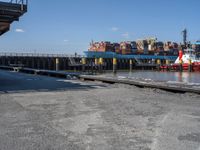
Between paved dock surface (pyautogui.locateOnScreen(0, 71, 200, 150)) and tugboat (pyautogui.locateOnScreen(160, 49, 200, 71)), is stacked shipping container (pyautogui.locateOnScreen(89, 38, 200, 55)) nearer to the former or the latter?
tugboat (pyautogui.locateOnScreen(160, 49, 200, 71))

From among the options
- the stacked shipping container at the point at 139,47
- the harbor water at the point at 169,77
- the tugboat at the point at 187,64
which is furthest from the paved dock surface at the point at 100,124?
the stacked shipping container at the point at 139,47

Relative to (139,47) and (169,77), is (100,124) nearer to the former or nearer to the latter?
(169,77)

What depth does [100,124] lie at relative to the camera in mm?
6949

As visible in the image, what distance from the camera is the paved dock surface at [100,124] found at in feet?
17.7

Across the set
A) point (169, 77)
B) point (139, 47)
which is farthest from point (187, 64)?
point (139, 47)

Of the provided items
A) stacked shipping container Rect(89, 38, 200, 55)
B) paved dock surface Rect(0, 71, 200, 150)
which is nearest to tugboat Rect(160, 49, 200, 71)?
paved dock surface Rect(0, 71, 200, 150)

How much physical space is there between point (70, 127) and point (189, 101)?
533 centimetres

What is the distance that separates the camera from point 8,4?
17922 mm

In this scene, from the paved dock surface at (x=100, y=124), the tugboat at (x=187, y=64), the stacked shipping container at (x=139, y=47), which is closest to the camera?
the paved dock surface at (x=100, y=124)

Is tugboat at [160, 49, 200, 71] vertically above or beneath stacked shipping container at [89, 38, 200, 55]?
beneath

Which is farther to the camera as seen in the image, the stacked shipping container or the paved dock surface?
the stacked shipping container

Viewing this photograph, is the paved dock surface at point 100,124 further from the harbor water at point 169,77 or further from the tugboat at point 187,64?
the tugboat at point 187,64

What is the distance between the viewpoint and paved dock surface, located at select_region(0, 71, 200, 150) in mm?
5402

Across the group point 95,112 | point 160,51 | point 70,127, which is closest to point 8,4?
point 95,112
